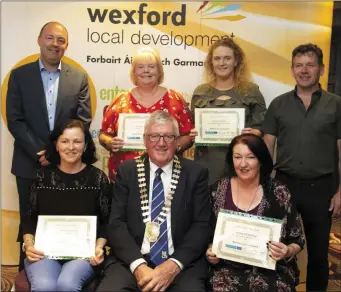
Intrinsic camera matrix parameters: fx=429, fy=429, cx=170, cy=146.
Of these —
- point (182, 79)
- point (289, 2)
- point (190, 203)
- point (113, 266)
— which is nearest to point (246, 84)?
point (182, 79)

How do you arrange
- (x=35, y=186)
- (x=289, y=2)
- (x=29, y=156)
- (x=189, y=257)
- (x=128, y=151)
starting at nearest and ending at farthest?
(x=189, y=257)
(x=35, y=186)
(x=128, y=151)
(x=29, y=156)
(x=289, y=2)

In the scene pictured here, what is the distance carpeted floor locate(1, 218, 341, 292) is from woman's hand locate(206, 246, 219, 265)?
1.77m

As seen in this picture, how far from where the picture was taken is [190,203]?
8.70 feet

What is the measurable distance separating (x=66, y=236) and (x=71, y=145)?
1.93ft

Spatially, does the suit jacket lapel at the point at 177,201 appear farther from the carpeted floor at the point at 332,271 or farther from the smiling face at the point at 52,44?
the carpeted floor at the point at 332,271

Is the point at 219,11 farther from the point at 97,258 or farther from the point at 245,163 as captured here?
the point at 97,258

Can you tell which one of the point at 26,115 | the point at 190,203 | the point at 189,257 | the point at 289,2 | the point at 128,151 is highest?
the point at 289,2

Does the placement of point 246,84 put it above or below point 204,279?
above

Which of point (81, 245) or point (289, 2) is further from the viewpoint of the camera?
point (289, 2)

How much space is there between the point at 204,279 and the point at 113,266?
1.80ft

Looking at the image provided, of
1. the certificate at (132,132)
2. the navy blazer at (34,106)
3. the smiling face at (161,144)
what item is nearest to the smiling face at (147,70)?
the certificate at (132,132)

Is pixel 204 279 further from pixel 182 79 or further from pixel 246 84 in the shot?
pixel 182 79

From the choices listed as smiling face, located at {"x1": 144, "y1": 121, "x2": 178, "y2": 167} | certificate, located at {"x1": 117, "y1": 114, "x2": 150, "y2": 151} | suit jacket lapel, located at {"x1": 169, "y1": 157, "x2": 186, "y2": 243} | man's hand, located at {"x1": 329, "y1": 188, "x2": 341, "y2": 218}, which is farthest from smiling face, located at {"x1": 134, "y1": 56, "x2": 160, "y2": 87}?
man's hand, located at {"x1": 329, "y1": 188, "x2": 341, "y2": 218}

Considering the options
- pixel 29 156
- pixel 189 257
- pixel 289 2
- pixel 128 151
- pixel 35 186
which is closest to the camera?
pixel 189 257
